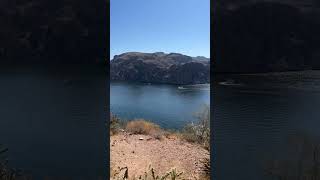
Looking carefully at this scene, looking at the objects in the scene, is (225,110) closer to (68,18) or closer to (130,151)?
(68,18)

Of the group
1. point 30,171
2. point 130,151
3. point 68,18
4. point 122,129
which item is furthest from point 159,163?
point 68,18

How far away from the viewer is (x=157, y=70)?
33.5m

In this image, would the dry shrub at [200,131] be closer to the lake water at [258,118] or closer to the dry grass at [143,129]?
the dry grass at [143,129]

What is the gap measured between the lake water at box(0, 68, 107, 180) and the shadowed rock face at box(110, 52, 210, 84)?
77.9 feet

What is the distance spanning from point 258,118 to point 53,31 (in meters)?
2.06

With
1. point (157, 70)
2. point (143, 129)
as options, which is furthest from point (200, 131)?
point (157, 70)

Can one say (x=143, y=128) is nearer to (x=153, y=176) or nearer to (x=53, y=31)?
(x=153, y=176)

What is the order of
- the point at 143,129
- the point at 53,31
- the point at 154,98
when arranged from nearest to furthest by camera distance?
the point at 53,31
the point at 143,129
the point at 154,98

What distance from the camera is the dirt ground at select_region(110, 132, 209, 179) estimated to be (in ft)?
20.6

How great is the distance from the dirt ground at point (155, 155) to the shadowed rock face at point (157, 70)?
63.6ft

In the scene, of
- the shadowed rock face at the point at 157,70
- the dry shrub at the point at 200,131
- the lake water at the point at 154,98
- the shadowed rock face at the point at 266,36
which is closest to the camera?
the shadowed rock face at the point at 266,36

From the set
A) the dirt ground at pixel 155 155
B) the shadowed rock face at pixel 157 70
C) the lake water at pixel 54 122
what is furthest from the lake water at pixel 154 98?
the lake water at pixel 54 122

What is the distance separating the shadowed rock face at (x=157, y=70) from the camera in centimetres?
2889

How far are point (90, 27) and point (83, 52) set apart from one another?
24cm
